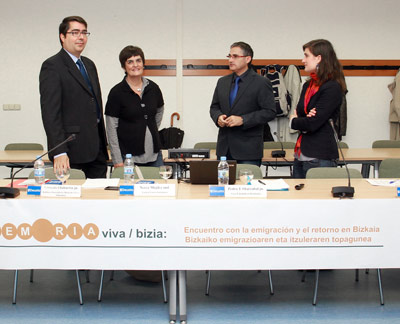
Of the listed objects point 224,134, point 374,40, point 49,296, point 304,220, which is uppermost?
point 374,40

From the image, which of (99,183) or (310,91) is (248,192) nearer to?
(99,183)

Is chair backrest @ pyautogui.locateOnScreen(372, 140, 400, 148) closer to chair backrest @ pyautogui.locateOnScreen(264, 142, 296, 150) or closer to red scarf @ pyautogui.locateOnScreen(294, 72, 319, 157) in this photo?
chair backrest @ pyautogui.locateOnScreen(264, 142, 296, 150)

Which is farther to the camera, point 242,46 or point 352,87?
point 352,87

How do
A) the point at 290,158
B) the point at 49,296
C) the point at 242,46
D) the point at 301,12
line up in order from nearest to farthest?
the point at 49,296, the point at 242,46, the point at 290,158, the point at 301,12

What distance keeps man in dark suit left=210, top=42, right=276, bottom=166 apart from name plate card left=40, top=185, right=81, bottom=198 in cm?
149

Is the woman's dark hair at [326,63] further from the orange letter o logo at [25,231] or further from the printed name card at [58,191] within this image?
the orange letter o logo at [25,231]

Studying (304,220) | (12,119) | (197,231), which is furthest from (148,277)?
(12,119)

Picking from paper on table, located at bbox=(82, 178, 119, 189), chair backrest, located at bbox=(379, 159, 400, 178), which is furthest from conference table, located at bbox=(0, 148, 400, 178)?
paper on table, located at bbox=(82, 178, 119, 189)

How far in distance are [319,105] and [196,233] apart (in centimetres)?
145

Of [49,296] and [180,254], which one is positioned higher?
[180,254]

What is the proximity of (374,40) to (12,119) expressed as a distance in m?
5.63

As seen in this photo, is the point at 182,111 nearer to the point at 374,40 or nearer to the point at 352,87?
the point at 352,87

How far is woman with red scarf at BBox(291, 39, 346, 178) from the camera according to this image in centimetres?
341

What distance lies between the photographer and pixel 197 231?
8.36ft
